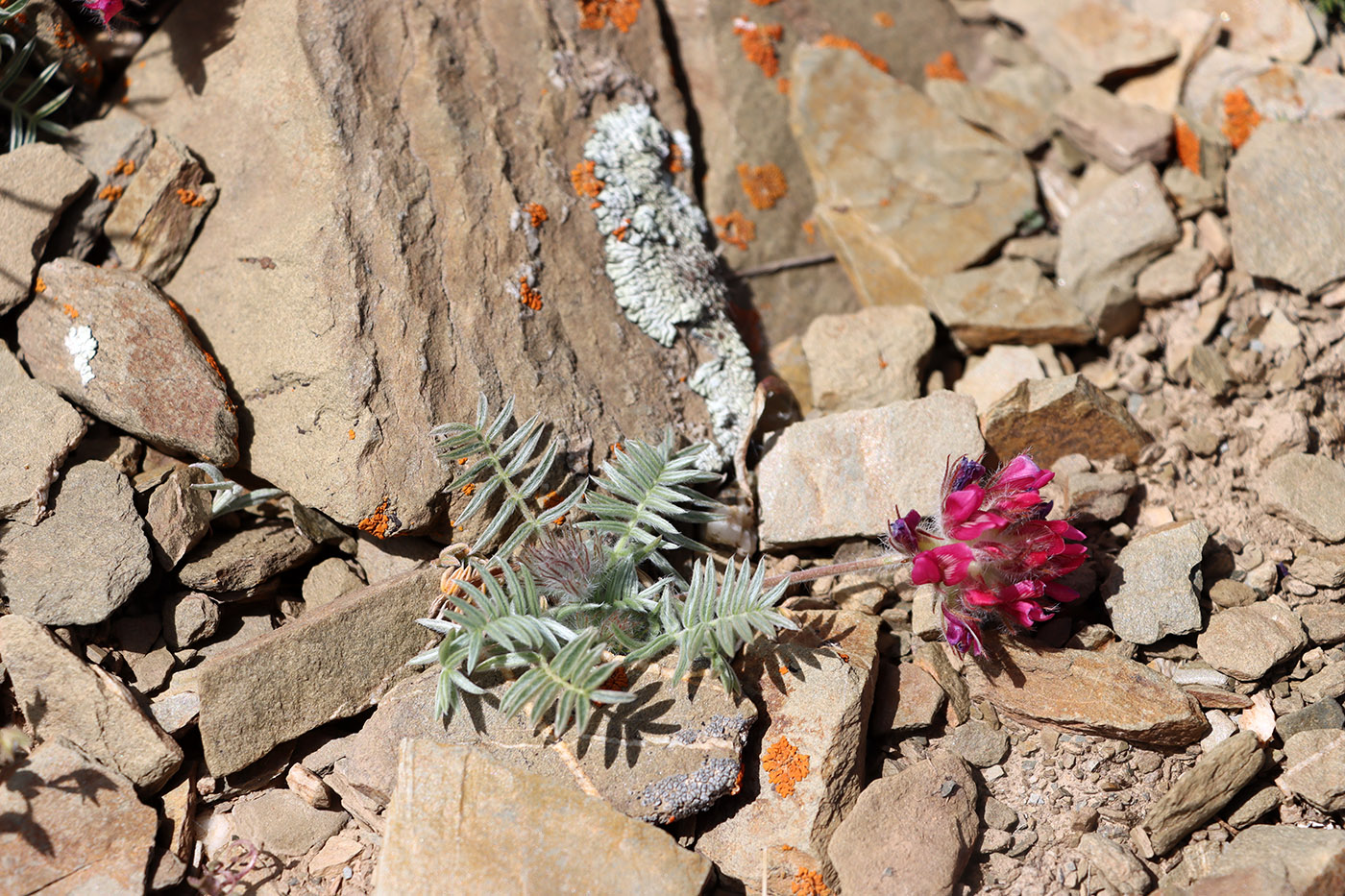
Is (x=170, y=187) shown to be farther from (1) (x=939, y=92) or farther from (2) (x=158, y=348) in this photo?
(1) (x=939, y=92)

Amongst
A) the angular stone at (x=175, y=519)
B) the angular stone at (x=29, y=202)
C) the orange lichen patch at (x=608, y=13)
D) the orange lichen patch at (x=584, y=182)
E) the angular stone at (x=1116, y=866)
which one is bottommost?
the angular stone at (x=1116, y=866)

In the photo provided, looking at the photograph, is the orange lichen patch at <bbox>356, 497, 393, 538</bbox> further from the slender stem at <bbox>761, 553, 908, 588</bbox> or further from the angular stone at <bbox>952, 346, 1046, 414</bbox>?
the angular stone at <bbox>952, 346, 1046, 414</bbox>

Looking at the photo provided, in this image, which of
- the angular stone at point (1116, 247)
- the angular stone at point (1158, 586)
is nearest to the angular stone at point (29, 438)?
the angular stone at point (1158, 586)

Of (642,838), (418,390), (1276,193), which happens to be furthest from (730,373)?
(1276,193)

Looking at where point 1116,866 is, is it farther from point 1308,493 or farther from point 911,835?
point 1308,493

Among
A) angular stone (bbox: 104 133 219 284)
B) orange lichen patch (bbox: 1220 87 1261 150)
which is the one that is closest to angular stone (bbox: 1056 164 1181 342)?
orange lichen patch (bbox: 1220 87 1261 150)

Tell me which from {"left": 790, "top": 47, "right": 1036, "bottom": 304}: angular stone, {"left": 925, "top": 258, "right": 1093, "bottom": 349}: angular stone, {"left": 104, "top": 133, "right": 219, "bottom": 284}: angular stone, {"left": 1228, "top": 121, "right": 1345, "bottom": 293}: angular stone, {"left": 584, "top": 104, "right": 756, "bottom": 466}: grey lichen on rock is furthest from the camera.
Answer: {"left": 790, "top": 47, "right": 1036, "bottom": 304}: angular stone

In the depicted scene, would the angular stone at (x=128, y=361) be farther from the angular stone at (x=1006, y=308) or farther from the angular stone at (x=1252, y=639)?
the angular stone at (x=1252, y=639)
